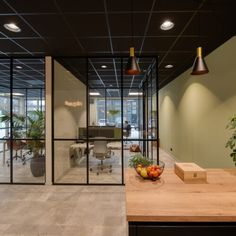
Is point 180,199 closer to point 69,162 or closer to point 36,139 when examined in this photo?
point 36,139

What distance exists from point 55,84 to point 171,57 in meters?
2.81

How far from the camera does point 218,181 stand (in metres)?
2.13

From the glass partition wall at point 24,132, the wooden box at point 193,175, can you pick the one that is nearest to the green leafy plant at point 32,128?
the glass partition wall at point 24,132

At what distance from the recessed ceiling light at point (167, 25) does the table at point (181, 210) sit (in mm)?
2369

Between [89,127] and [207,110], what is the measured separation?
2.95m

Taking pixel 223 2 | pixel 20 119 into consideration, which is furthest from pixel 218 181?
pixel 20 119

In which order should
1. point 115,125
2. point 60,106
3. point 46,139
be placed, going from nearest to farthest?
1. point 46,139
2. point 60,106
3. point 115,125

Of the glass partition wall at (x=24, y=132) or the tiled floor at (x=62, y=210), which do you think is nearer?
the tiled floor at (x=62, y=210)

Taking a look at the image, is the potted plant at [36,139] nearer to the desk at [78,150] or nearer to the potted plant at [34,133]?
the potted plant at [34,133]

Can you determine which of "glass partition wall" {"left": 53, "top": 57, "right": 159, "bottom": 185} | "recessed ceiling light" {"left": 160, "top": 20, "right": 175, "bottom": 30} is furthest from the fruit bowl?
"glass partition wall" {"left": 53, "top": 57, "right": 159, "bottom": 185}

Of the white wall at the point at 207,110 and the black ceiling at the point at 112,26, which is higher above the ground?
the black ceiling at the point at 112,26

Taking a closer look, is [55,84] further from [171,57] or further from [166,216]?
[166,216]

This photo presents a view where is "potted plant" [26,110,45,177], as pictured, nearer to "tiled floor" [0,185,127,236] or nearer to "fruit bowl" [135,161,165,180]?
"tiled floor" [0,185,127,236]

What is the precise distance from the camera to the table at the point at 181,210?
1.43 metres
